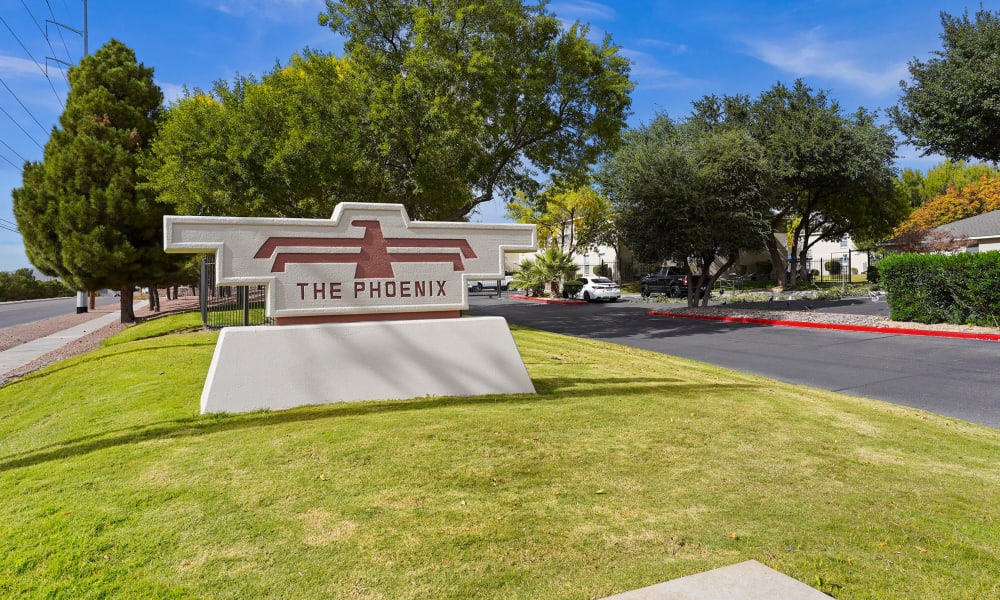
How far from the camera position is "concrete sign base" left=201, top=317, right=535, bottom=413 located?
241 inches

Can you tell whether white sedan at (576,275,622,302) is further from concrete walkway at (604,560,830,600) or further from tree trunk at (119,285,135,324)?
concrete walkway at (604,560,830,600)

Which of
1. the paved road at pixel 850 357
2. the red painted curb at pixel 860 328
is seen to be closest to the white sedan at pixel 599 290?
→ the red painted curb at pixel 860 328

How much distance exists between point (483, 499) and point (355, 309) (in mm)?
3736

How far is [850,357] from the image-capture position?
12.2 meters

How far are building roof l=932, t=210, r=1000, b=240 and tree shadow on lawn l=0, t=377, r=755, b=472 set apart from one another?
3521 centimetres

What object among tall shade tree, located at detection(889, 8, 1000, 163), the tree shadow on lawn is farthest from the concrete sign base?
tall shade tree, located at detection(889, 8, 1000, 163)

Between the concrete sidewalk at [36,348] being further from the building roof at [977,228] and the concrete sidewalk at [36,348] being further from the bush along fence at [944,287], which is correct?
the building roof at [977,228]

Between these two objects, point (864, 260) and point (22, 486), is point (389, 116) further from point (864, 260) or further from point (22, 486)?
point (864, 260)

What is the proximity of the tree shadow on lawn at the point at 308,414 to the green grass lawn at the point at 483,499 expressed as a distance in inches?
1.6

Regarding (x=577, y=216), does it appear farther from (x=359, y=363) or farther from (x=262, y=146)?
(x=359, y=363)

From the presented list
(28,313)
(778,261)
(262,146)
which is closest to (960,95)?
(778,261)

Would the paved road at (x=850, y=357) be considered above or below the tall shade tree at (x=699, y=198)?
below

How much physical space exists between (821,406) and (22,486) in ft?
25.3

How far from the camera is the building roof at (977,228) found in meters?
33.3
